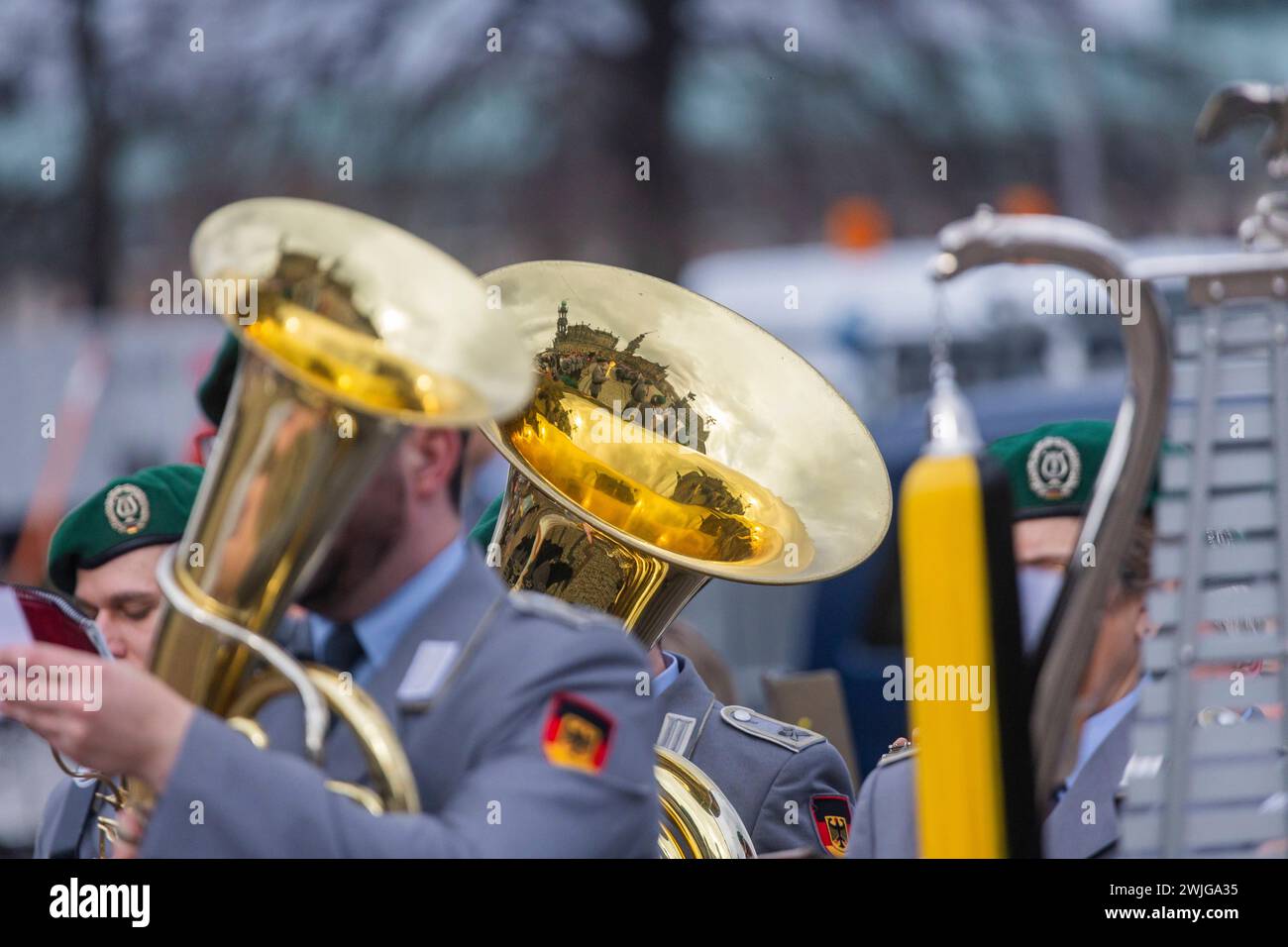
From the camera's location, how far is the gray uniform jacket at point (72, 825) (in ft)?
9.57

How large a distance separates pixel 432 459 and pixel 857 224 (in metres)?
8.87

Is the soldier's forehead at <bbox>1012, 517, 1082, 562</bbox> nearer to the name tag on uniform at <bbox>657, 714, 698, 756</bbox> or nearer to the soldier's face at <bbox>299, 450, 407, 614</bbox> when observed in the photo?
the name tag on uniform at <bbox>657, 714, 698, 756</bbox>

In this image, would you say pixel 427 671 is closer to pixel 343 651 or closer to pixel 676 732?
pixel 343 651

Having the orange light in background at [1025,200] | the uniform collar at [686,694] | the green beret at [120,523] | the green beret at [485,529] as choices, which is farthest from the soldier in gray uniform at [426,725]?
the orange light in background at [1025,200]

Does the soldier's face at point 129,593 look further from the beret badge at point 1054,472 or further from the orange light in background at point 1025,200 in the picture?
the orange light in background at point 1025,200

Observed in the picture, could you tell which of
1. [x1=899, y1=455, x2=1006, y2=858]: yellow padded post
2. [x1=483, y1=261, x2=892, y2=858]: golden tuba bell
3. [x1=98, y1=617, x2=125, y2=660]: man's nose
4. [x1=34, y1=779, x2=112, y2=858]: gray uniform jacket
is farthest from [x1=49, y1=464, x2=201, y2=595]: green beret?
[x1=899, y1=455, x2=1006, y2=858]: yellow padded post

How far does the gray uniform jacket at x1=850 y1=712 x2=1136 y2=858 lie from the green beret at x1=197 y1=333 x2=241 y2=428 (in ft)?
3.18

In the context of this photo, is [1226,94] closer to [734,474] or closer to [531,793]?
[531,793]

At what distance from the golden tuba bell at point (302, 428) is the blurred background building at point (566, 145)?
8.05 m

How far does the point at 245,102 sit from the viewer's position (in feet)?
36.8

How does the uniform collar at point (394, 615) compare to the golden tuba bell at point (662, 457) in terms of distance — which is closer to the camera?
the uniform collar at point (394, 615)

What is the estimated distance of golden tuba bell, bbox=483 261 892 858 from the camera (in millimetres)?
2877
